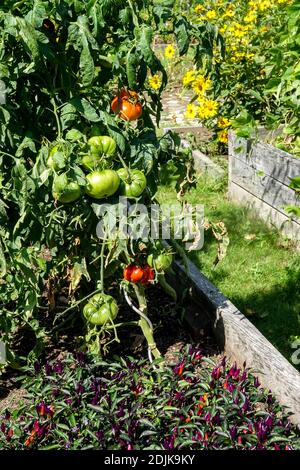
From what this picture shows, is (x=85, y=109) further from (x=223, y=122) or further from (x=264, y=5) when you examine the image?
(x=264, y=5)

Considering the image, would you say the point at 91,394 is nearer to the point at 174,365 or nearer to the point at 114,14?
the point at 174,365

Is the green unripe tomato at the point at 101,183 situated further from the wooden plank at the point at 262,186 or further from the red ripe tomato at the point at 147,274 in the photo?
the wooden plank at the point at 262,186

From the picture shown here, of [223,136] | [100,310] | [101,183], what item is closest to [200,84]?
[223,136]

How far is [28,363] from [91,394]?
16.6 inches

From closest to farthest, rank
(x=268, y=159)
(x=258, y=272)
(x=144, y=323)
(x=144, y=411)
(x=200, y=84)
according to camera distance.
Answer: (x=144, y=411), (x=144, y=323), (x=258, y=272), (x=268, y=159), (x=200, y=84)

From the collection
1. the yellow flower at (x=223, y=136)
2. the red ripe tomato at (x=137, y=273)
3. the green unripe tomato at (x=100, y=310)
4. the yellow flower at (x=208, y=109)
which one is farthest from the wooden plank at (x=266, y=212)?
the green unripe tomato at (x=100, y=310)

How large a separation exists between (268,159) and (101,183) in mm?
2490

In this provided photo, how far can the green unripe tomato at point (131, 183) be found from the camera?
236cm

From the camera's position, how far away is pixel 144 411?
7.89 feet

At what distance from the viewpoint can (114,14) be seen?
2.34m

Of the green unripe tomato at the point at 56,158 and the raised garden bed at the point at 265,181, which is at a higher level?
the green unripe tomato at the point at 56,158

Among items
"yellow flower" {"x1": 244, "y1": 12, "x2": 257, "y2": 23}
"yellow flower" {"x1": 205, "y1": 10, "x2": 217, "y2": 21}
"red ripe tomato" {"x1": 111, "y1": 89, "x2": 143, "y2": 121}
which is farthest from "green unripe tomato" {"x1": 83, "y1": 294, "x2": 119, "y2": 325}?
"yellow flower" {"x1": 205, "y1": 10, "x2": 217, "y2": 21}

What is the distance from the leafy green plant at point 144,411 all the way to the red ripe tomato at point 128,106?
96cm

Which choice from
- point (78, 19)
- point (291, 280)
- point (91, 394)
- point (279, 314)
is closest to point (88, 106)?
point (78, 19)
